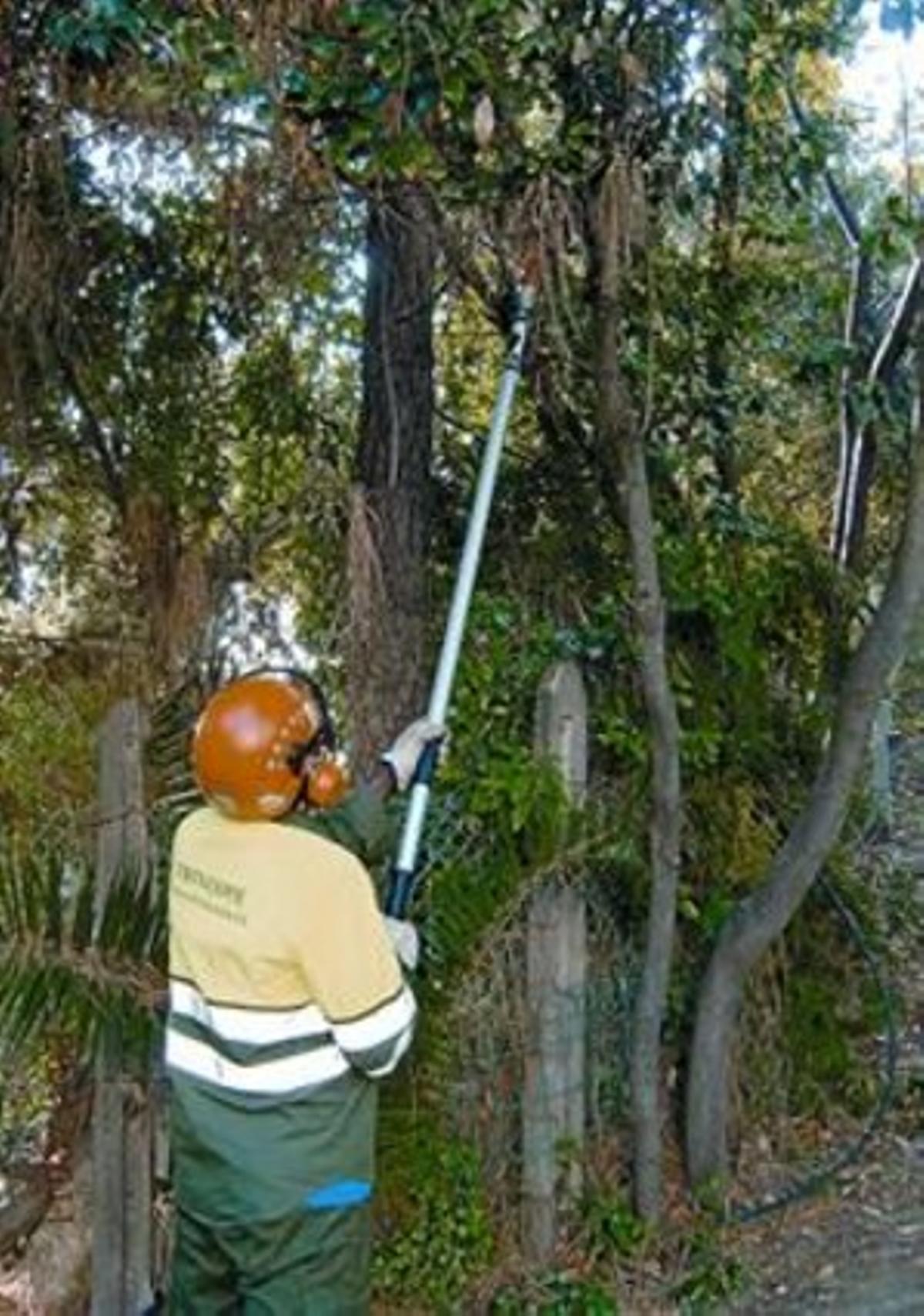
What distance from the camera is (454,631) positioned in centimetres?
368

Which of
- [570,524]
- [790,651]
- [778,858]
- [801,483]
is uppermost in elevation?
[801,483]

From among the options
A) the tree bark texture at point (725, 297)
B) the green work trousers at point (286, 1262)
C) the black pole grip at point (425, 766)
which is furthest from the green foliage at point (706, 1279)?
the tree bark texture at point (725, 297)

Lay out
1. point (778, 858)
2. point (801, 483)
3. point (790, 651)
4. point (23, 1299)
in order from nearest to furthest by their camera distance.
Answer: point (23, 1299)
point (778, 858)
point (790, 651)
point (801, 483)

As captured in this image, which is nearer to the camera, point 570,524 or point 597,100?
point 597,100

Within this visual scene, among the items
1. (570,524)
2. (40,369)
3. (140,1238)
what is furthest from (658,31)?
(140,1238)

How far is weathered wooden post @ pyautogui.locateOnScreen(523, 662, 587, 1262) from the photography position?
4016 mm

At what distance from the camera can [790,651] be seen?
5.16 meters

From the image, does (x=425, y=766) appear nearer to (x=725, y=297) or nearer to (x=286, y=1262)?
(x=286, y=1262)

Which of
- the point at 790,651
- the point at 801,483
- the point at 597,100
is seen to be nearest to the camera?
the point at 597,100

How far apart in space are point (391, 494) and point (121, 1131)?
1.85 metres

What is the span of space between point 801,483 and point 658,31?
3.00 meters

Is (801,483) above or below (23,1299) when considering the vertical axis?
above

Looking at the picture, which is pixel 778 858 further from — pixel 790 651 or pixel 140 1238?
pixel 140 1238

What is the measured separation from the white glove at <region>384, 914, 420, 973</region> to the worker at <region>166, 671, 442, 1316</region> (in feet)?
0.71
